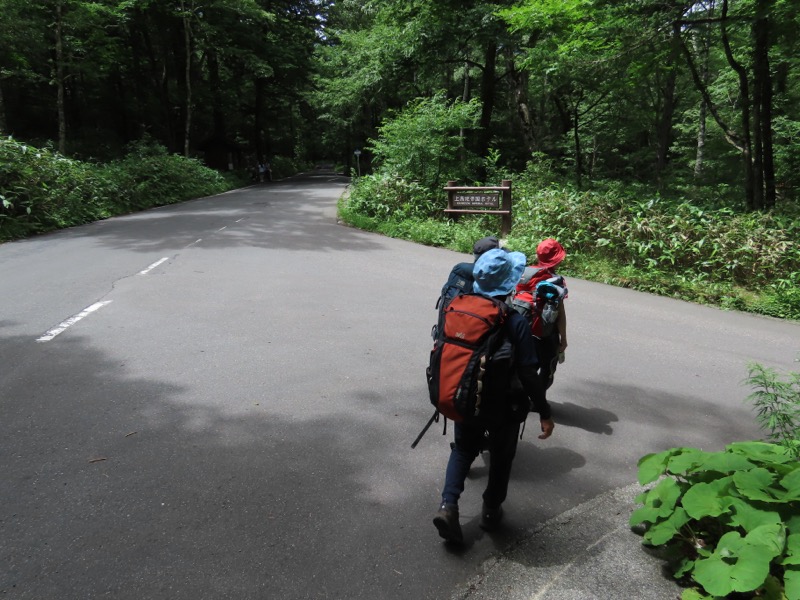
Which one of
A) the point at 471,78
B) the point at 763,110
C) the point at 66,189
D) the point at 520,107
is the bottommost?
the point at 66,189

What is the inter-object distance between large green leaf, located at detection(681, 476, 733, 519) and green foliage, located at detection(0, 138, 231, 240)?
14.8 metres

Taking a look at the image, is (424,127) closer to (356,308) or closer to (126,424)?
(356,308)

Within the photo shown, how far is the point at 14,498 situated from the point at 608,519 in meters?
3.54

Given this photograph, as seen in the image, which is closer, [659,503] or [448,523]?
[448,523]

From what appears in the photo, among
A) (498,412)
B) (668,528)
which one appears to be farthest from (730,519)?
(498,412)

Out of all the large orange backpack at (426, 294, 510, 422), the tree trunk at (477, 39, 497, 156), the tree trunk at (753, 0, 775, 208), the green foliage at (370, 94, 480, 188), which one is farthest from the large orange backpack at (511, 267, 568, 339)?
the tree trunk at (477, 39, 497, 156)

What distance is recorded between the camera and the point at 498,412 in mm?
2812

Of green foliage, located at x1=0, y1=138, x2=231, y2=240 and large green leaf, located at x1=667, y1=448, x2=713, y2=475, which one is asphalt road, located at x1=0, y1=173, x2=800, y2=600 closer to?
large green leaf, located at x1=667, y1=448, x2=713, y2=475

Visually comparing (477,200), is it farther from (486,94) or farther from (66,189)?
(66,189)

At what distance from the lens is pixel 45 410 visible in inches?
164

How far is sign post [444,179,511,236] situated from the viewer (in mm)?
13141

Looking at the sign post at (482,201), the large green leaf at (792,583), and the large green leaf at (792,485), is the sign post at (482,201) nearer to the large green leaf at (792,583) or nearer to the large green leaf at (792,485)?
the large green leaf at (792,485)

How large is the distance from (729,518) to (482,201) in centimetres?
1166

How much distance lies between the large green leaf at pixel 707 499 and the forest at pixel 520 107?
23.2 feet
